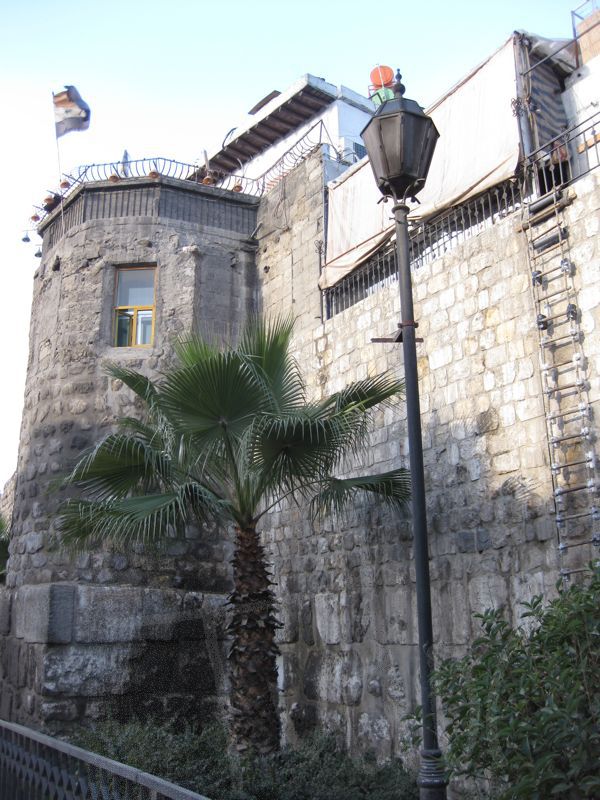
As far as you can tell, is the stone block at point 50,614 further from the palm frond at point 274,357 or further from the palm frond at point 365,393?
the palm frond at point 365,393

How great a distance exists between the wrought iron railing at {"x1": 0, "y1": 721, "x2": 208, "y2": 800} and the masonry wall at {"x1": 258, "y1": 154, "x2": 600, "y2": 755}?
140 inches

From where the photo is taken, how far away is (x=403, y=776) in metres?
6.95

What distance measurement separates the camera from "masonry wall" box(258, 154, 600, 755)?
669cm

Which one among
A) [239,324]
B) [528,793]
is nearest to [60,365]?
[239,324]

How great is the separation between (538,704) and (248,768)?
357 centimetres

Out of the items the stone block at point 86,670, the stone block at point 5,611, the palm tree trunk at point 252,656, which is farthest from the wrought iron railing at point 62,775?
the stone block at point 5,611

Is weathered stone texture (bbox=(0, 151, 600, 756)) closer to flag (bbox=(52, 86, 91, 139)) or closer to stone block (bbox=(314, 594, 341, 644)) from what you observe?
stone block (bbox=(314, 594, 341, 644))

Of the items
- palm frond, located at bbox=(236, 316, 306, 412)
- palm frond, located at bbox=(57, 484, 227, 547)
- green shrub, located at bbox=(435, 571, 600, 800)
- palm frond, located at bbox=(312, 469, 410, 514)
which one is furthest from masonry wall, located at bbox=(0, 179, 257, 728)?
green shrub, located at bbox=(435, 571, 600, 800)

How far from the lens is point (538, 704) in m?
3.53

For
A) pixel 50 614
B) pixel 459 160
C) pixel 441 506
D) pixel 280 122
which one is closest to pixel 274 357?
pixel 441 506

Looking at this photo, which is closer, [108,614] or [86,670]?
[86,670]

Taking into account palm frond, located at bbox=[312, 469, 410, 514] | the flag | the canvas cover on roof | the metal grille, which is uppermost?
the flag

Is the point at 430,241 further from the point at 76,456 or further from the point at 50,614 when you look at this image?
the point at 50,614

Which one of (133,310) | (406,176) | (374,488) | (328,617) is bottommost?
(328,617)
